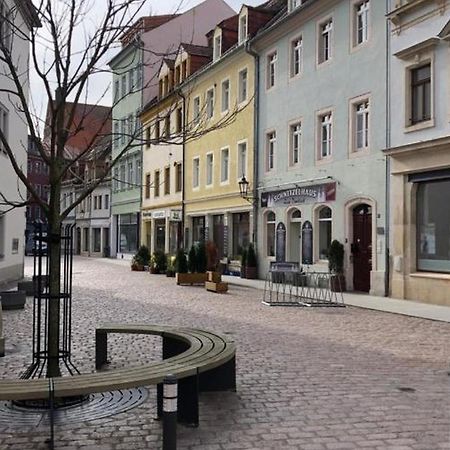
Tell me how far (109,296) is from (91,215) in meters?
38.1

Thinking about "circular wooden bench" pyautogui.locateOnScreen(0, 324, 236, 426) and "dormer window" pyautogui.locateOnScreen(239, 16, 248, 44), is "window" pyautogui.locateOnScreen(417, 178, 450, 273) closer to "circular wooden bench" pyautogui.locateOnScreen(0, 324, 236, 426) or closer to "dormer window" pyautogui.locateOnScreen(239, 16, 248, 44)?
"circular wooden bench" pyautogui.locateOnScreen(0, 324, 236, 426)

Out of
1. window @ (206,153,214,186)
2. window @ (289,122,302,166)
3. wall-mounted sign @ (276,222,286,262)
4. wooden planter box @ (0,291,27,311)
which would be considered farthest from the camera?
window @ (206,153,214,186)

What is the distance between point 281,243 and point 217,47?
12.0 meters

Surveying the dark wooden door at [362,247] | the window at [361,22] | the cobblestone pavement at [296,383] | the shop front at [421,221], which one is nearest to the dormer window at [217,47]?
the window at [361,22]

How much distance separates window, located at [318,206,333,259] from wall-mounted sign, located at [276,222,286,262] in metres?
2.17

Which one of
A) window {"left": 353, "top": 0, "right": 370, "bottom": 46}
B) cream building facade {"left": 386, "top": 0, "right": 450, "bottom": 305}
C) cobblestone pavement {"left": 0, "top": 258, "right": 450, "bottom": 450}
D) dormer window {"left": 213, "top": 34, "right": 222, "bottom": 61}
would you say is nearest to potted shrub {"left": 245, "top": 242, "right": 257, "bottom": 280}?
cream building facade {"left": 386, "top": 0, "right": 450, "bottom": 305}

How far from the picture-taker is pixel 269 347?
31.0 feet

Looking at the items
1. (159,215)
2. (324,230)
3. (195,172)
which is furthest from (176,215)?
(324,230)

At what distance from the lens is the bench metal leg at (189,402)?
5422mm

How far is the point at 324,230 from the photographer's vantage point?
2198 cm

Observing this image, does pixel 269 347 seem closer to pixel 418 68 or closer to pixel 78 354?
pixel 78 354

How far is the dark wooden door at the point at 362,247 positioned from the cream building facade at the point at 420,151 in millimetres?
1521

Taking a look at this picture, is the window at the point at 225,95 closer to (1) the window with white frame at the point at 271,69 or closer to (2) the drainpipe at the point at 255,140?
(2) the drainpipe at the point at 255,140

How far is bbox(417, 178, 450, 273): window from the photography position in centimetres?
1655
